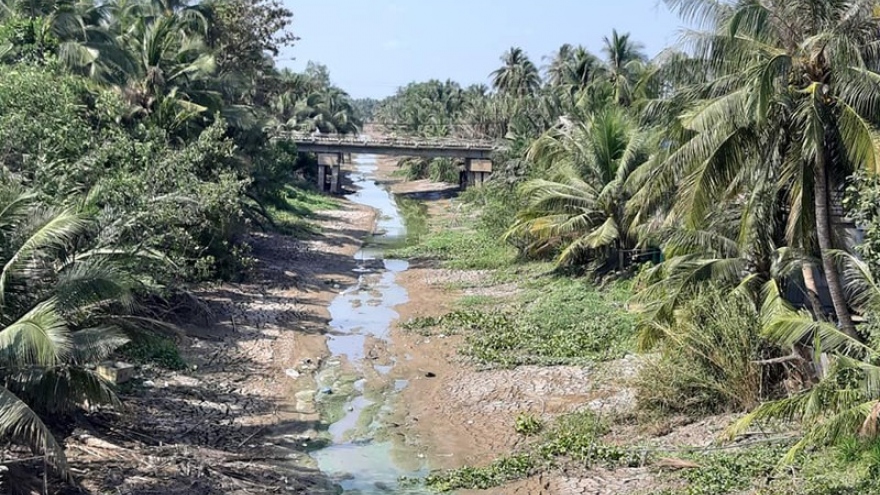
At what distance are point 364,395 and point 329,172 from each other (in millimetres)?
49256

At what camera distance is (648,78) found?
1552 centimetres

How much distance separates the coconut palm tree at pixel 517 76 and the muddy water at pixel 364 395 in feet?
127

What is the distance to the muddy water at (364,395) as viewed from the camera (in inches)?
573

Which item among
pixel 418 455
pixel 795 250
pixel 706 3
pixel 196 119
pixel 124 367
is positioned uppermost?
pixel 706 3

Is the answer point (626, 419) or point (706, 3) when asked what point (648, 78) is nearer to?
point (706, 3)

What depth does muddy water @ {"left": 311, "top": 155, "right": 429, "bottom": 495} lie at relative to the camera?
47.8 feet

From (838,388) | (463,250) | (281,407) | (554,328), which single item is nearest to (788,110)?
(838,388)

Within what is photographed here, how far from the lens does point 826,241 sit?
1319cm

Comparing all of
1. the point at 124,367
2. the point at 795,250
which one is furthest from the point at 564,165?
the point at 124,367

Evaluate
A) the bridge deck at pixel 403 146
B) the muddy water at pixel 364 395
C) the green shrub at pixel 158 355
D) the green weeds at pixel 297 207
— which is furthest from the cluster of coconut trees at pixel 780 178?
the bridge deck at pixel 403 146

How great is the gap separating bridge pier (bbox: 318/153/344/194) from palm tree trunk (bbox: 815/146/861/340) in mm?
53903

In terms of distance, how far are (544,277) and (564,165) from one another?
3.69 m

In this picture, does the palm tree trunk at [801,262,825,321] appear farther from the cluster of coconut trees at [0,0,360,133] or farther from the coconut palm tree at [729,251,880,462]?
the cluster of coconut trees at [0,0,360,133]

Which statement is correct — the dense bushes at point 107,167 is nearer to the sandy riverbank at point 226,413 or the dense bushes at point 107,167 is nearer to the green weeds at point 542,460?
the sandy riverbank at point 226,413
